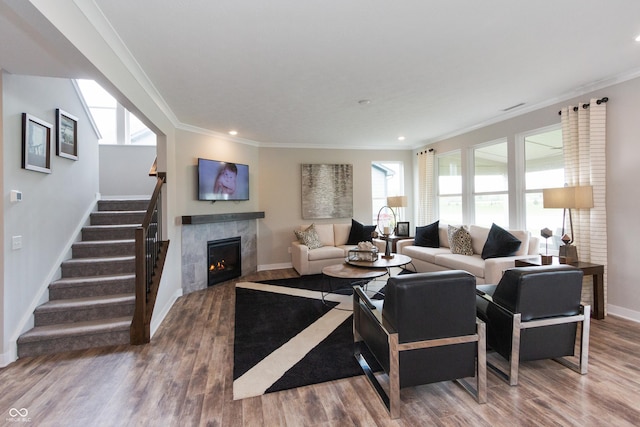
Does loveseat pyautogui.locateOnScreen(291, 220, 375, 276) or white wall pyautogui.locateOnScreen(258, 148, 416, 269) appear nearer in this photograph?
loveseat pyautogui.locateOnScreen(291, 220, 375, 276)

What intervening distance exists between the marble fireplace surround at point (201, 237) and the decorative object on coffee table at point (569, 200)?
176 inches

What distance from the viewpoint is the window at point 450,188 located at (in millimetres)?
5609

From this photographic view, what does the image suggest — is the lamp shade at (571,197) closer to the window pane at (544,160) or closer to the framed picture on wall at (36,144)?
the window pane at (544,160)

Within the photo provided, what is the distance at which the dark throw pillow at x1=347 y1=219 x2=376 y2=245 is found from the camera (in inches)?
230

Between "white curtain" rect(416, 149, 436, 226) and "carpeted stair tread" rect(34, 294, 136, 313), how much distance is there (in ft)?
17.3

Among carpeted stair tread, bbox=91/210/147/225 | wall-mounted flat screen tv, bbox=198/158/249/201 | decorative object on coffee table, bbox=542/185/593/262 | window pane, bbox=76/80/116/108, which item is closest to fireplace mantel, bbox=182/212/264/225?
wall-mounted flat screen tv, bbox=198/158/249/201

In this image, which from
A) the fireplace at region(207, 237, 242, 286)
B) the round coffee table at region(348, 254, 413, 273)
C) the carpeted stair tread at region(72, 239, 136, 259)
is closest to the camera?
the carpeted stair tread at region(72, 239, 136, 259)

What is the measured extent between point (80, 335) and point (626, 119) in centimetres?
588

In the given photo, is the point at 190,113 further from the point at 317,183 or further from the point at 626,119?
the point at 626,119

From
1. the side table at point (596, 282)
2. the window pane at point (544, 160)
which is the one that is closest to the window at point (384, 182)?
the window pane at point (544, 160)

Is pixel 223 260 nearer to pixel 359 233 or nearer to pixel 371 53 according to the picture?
pixel 359 233

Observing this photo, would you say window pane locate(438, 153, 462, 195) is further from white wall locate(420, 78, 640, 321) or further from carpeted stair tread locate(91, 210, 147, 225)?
carpeted stair tread locate(91, 210, 147, 225)

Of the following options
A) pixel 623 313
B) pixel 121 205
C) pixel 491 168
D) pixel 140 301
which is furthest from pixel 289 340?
pixel 491 168

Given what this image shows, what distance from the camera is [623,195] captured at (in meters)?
3.18
